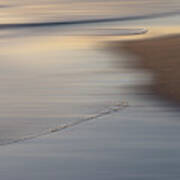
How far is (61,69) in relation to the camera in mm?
12141

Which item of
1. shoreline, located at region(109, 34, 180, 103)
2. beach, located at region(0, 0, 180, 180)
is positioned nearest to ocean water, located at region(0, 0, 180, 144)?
beach, located at region(0, 0, 180, 180)

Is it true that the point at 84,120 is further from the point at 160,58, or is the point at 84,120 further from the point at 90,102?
the point at 160,58

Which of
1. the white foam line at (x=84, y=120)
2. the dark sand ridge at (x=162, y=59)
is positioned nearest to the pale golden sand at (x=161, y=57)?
the dark sand ridge at (x=162, y=59)

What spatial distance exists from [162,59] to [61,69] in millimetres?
1689

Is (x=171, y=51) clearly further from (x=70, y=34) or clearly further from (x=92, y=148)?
(x=92, y=148)

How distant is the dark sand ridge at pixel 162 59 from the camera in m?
10.0

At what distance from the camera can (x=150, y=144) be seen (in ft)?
23.3

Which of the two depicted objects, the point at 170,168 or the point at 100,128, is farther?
the point at 100,128

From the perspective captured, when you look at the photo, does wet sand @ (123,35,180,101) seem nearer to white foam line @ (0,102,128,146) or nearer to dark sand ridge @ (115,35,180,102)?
dark sand ridge @ (115,35,180,102)

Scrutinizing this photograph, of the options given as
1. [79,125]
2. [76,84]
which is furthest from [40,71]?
[79,125]

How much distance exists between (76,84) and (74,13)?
11911 mm

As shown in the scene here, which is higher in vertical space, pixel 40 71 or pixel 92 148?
pixel 40 71

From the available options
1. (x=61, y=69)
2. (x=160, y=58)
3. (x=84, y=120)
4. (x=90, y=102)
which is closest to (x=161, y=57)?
(x=160, y=58)

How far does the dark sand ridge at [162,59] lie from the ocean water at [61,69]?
11.7 inches
